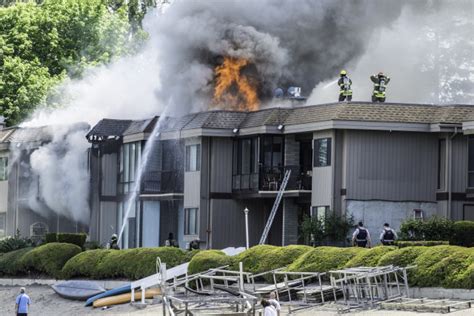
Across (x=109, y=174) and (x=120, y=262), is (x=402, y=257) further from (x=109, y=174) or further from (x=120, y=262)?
(x=109, y=174)

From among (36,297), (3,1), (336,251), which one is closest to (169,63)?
(36,297)

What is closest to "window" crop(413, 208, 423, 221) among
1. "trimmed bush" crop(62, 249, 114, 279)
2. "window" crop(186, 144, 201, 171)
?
"window" crop(186, 144, 201, 171)

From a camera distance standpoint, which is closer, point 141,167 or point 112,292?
point 112,292

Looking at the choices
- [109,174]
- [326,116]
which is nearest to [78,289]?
[326,116]

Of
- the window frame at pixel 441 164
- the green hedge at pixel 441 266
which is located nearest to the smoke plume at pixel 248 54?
the window frame at pixel 441 164

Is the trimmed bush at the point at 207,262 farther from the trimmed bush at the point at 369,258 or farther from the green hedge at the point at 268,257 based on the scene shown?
the trimmed bush at the point at 369,258

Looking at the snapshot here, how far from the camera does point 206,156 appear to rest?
208 feet

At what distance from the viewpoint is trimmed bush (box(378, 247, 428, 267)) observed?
141 ft

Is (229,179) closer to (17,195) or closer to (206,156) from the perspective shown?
(206,156)

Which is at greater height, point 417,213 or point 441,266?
point 417,213

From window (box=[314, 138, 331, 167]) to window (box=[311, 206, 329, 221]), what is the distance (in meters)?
1.59

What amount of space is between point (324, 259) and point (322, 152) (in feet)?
43.3

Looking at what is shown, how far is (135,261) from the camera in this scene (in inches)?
2106

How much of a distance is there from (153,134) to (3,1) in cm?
4011
